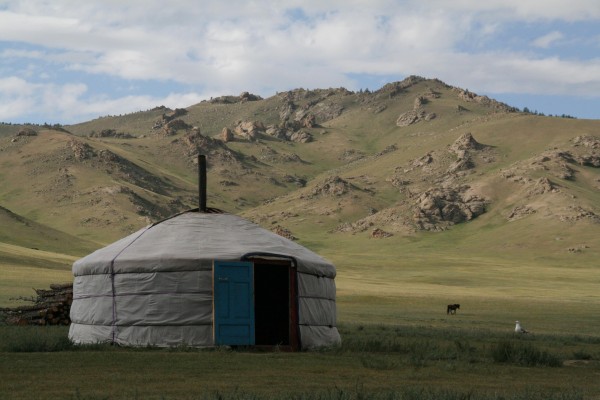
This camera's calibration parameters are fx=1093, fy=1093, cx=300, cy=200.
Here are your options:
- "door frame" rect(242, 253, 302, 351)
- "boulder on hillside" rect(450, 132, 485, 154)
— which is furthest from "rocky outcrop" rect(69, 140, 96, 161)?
"door frame" rect(242, 253, 302, 351)

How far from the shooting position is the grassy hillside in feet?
273

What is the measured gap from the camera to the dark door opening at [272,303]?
2069 centimetres

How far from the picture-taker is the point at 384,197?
140500 millimetres

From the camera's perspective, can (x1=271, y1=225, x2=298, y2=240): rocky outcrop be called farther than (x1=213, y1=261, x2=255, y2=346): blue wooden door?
Yes

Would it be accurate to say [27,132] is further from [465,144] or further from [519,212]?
[519,212]

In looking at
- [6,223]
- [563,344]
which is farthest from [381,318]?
[6,223]

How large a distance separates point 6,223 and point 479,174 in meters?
71.2

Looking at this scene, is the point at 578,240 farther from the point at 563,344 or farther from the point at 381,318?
the point at 563,344

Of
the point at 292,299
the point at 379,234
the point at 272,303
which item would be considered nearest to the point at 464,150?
the point at 379,234

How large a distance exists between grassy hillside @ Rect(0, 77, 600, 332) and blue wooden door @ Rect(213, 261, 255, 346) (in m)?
38.2

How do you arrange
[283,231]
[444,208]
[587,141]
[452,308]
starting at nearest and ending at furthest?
[452,308] < [283,231] < [444,208] < [587,141]

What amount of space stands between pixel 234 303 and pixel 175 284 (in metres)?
1.11

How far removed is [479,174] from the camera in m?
137

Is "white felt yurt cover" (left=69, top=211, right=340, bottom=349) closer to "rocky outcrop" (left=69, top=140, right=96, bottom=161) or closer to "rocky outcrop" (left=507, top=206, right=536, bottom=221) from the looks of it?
"rocky outcrop" (left=507, top=206, right=536, bottom=221)
